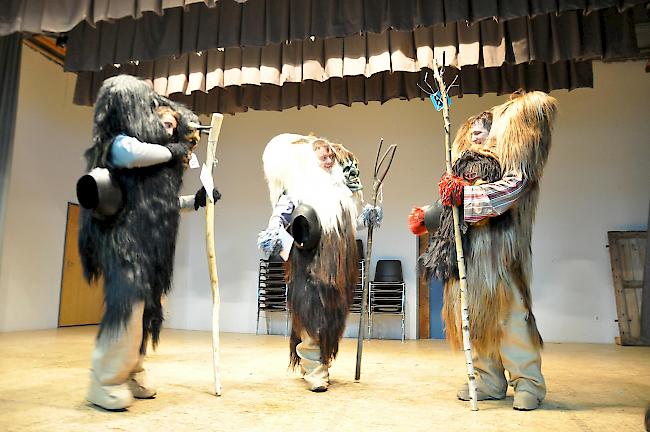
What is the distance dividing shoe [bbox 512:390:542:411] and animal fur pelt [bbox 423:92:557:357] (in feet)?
0.63

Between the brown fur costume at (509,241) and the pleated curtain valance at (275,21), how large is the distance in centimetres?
140

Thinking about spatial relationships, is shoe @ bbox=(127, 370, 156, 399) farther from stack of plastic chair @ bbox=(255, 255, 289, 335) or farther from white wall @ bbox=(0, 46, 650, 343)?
stack of plastic chair @ bbox=(255, 255, 289, 335)

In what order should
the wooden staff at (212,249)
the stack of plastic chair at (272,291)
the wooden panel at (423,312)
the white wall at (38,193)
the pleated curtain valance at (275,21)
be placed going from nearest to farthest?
the wooden staff at (212,249) < the pleated curtain valance at (275,21) < the white wall at (38,193) < the wooden panel at (423,312) < the stack of plastic chair at (272,291)

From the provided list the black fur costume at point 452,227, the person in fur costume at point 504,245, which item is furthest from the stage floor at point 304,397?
the black fur costume at point 452,227

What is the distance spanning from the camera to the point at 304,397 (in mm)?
2391

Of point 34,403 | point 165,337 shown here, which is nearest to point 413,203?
point 165,337

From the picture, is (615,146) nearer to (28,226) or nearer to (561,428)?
(561,428)

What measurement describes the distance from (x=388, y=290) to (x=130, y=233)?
404 centimetres

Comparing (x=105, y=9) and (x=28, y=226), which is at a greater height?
(x=105, y=9)

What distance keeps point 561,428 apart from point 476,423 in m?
0.29

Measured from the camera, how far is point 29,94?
18.6ft

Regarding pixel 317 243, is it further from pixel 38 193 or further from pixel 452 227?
pixel 38 193

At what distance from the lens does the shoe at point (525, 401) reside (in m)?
2.11

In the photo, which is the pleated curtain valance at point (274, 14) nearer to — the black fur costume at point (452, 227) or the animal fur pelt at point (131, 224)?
the black fur costume at point (452, 227)
